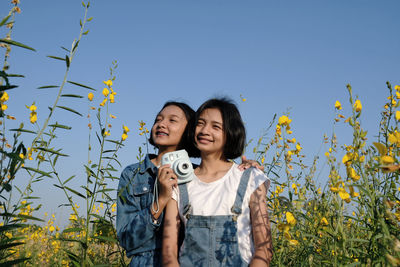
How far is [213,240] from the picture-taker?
81.4 inches

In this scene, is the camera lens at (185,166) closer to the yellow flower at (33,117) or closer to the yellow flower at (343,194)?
the yellow flower at (33,117)

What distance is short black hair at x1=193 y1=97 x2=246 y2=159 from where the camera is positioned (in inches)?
97.7

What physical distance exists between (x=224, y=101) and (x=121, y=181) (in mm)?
1041

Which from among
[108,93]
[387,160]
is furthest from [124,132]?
[387,160]

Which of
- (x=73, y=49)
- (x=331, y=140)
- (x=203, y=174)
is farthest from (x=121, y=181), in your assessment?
(x=331, y=140)

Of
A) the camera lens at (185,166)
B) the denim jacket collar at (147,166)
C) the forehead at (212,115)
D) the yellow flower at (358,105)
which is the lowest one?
the camera lens at (185,166)

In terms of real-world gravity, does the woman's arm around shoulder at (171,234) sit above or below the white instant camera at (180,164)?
below

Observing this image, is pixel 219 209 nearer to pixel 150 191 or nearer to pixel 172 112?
pixel 150 191

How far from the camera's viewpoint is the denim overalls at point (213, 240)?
200cm

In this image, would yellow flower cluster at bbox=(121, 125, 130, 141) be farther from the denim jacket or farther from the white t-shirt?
the white t-shirt

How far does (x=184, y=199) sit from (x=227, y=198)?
0.31 metres

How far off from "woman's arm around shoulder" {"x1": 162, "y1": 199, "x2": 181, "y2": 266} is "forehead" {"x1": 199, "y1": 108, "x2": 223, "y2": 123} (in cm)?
65

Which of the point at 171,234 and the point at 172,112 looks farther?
the point at 172,112

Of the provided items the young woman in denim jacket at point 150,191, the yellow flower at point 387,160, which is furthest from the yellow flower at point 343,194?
the young woman in denim jacket at point 150,191
